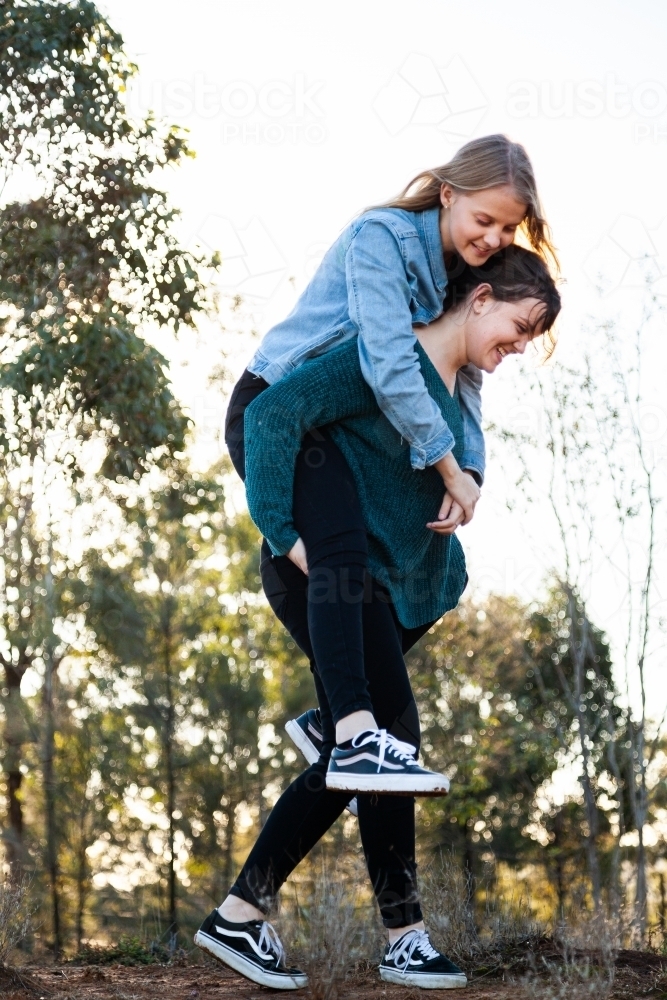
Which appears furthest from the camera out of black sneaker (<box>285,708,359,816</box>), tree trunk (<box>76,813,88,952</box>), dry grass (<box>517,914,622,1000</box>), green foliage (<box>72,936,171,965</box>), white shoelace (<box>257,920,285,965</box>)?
tree trunk (<box>76,813,88,952</box>)

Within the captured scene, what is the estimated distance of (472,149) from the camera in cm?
239

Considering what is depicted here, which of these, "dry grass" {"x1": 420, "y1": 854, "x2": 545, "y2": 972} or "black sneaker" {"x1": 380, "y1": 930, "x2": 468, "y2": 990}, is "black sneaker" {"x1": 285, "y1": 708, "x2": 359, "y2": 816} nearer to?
"black sneaker" {"x1": 380, "y1": 930, "x2": 468, "y2": 990}

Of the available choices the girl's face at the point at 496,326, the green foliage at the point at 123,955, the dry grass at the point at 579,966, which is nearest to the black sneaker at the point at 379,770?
the dry grass at the point at 579,966

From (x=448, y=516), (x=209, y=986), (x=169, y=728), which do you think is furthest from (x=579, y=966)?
(x=169, y=728)

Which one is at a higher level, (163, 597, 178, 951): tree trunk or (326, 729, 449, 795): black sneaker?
(163, 597, 178, 951): tree trunk

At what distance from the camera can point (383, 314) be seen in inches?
87.7

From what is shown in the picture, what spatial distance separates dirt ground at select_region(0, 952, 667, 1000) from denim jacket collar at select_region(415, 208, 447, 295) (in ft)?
4.83

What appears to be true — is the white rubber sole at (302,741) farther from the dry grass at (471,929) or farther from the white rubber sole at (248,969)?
the dry grass at (471,929)

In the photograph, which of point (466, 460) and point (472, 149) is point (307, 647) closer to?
point (466, 460)

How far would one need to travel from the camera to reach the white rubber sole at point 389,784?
194cm

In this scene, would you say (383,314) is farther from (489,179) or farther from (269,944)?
(269,944)

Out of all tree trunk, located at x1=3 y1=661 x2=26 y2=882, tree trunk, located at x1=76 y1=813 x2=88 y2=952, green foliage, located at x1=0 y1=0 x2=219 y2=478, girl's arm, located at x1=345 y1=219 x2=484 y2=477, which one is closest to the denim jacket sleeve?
girl's arm, located at x1=345 y1=219 x2=484 y2=477

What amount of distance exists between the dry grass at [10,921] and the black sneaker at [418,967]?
3.35 feet

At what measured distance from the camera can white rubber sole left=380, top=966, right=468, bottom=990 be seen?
223 cm
